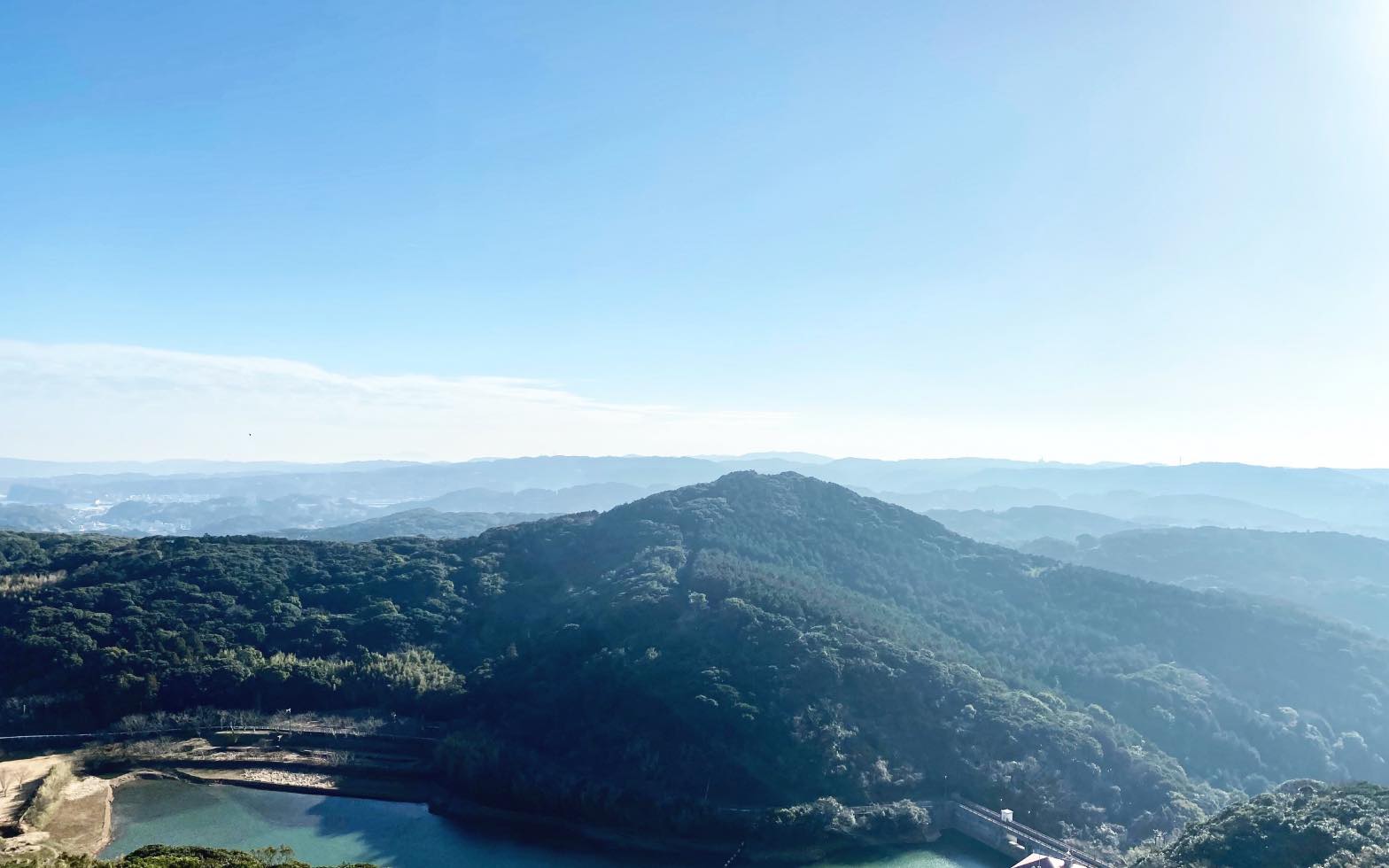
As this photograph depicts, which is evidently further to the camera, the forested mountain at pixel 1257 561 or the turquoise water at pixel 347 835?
the forested mountain at pixel 1257 561

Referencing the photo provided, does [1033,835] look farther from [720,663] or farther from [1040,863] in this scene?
[720,663]

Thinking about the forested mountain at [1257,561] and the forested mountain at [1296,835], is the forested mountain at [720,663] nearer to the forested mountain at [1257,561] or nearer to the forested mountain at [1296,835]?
the forested mountain at [1296,835]

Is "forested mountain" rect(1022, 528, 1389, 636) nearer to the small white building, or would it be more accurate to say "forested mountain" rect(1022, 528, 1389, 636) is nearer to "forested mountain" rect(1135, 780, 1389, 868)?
"forested mountain" rect(1135, 780, 1389, 868)

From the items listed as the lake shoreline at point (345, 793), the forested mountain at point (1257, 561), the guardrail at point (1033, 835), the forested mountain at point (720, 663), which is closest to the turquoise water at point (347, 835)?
the lake shoreline at point (345, 793)

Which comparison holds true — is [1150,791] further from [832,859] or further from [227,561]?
[227,561]

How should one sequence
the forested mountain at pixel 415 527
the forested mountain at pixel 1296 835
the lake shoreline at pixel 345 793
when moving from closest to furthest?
the forested mountain at pixel 1296 835 < the lake shoreline at pixel 345 793 < the forested mountain at pixel 415 527

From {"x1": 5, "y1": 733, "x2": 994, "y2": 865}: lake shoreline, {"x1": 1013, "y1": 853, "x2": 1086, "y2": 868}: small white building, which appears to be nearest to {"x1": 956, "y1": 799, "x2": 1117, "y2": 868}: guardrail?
{"x1": 5, "y1": 733, "x2": 994, "y2": 865}: lake shoreline

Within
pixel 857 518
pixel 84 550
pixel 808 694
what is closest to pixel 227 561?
pixel 84 550
